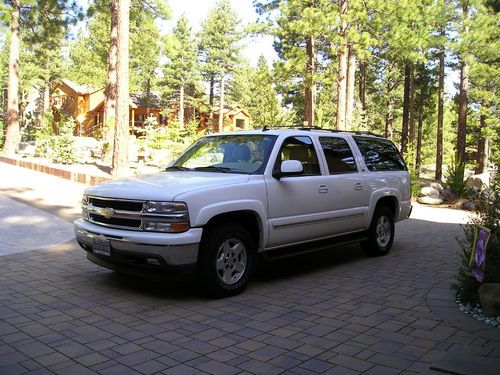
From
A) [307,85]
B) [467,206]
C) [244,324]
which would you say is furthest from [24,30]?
[244,324]

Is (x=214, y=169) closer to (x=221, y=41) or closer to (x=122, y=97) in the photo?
(x=122, y=97)

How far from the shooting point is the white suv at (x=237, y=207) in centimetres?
497

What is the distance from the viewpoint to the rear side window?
7.72m

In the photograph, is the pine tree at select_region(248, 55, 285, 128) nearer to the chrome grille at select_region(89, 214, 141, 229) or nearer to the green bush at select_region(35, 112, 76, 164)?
the green bush at select_region(35, 112, 76, 164)

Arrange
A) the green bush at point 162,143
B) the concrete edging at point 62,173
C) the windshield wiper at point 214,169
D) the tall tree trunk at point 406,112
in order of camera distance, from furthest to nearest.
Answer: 1. the tall tree trunk at point 406,112
2. the green bush at point 162,143
3. the concrete edging at point 62,173
4. the windshield wiper at point 214,169

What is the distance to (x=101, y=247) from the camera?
17.4 ft

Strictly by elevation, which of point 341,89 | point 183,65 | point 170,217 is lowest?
point 170,217

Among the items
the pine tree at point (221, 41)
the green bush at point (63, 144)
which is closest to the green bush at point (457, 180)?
the green bush at point (63, 144)

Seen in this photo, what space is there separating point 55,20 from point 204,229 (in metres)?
22.6

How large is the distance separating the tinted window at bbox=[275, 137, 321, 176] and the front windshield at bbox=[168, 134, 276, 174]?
26cm

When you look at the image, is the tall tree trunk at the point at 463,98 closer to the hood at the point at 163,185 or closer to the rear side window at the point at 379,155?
the rear side window at the point at 379,155

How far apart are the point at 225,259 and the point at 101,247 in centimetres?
136

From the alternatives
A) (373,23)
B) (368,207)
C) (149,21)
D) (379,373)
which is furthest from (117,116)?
(379,373)

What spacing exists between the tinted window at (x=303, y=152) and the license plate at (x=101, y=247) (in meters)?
2.45
